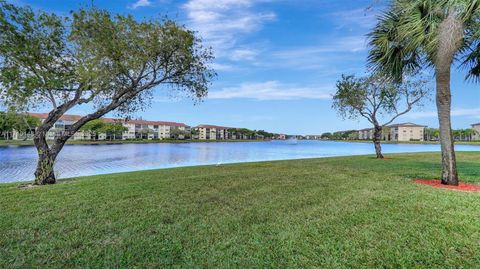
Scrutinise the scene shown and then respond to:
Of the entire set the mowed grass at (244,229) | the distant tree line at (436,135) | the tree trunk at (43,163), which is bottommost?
the mowed grass at (244,229)

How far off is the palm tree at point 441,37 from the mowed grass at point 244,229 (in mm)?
1858

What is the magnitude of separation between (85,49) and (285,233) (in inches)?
352

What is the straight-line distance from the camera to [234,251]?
3.19 meters

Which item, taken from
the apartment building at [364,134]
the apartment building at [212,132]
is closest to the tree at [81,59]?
the apartment building at [212,132]

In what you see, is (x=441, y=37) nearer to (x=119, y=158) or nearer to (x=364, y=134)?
(x=119, y=158)

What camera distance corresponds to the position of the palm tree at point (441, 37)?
6766 millimetres

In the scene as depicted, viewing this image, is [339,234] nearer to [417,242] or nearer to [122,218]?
[417,242]

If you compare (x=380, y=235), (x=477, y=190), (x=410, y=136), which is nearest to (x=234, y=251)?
(x=380, y=235)

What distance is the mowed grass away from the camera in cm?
301

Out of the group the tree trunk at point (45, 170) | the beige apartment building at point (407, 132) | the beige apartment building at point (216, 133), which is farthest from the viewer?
the beige apartment building at point (216, 133)

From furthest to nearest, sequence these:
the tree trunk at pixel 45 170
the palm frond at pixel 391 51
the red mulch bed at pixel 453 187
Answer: the tree trunk at pixel 45 170, the palm frond at pixel 391 51, the red mulch bed at pixel 453 187

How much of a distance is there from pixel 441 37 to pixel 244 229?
722 centimetres

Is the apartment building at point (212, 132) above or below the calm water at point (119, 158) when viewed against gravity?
above

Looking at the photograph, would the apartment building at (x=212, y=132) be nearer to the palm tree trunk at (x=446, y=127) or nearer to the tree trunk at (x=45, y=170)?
the tree trunk at (x=45, y=170)
